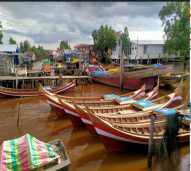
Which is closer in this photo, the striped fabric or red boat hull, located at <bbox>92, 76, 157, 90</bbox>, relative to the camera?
the striped fabric

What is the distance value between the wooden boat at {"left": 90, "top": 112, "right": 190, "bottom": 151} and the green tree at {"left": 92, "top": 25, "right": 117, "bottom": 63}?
3492cm

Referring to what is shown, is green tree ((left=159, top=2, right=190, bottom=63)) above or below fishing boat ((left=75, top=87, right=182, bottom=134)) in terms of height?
above

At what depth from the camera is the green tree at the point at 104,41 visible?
40.6 m

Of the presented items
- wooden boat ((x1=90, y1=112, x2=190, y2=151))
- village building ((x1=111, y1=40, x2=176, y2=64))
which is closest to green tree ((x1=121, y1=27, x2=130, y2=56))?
village building ((x1=111, y1=40, x2=176, y2=64))

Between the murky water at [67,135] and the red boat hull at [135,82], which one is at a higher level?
the red boat hull at [135,82]

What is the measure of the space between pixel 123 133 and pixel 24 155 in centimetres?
292

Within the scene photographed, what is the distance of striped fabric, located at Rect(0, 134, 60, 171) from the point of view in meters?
4.59

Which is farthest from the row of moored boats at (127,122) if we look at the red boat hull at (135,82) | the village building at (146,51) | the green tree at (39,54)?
the green tree at (39,54)

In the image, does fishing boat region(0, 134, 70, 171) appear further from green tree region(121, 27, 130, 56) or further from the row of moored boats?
green tree region(121, 27, 130, 56)

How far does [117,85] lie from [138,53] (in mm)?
19265

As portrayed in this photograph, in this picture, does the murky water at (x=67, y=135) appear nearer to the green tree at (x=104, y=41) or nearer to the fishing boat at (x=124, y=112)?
the fishing boat at (x=124, y=112)

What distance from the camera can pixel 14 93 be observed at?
15.7 metres

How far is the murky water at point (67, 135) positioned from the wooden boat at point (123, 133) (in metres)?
0.45

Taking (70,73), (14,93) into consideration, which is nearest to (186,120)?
(14,93)
